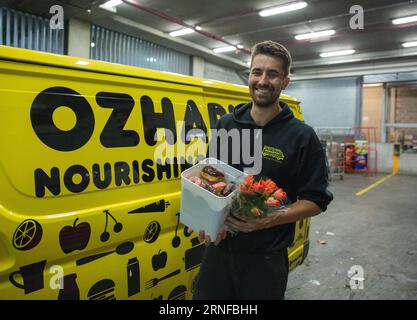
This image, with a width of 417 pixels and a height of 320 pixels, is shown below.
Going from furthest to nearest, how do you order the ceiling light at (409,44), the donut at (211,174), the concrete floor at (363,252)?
the ceiling light at (409,44), the concrete floor at (363,252), the donut at (211,174)

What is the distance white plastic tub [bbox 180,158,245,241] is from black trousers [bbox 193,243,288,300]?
252mm

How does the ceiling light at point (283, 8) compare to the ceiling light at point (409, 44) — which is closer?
the ceiling light at point (283, 8)

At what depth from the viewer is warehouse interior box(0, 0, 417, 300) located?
14.8ft

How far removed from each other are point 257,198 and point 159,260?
890mm

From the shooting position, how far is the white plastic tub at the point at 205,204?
1.45 m

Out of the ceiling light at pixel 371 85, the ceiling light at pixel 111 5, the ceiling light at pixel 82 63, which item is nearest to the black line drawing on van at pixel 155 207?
the ceiling light at pixel 82 63

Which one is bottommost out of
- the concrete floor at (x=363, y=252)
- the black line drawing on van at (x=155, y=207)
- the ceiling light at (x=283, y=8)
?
the concrete floor at (x=363, y=252)

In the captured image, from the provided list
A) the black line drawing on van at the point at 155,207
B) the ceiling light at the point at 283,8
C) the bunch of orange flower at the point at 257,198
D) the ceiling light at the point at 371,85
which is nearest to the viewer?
the bunch of orange flower at the point at 257,198

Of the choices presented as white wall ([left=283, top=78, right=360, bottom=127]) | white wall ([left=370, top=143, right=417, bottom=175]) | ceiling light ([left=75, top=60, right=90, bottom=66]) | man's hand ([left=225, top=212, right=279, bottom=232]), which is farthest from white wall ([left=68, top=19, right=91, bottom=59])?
white wall ([left=370, top=143, right=417, bottom=175])

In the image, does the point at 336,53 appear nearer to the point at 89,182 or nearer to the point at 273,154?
the point at 273,154

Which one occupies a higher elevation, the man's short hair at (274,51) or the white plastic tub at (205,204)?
the man's short hair at (274,51)

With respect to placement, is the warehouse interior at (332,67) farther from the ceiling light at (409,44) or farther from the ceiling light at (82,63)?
the ceiling light at (82,63)

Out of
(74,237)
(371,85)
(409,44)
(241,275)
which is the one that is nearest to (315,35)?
(409,44)
